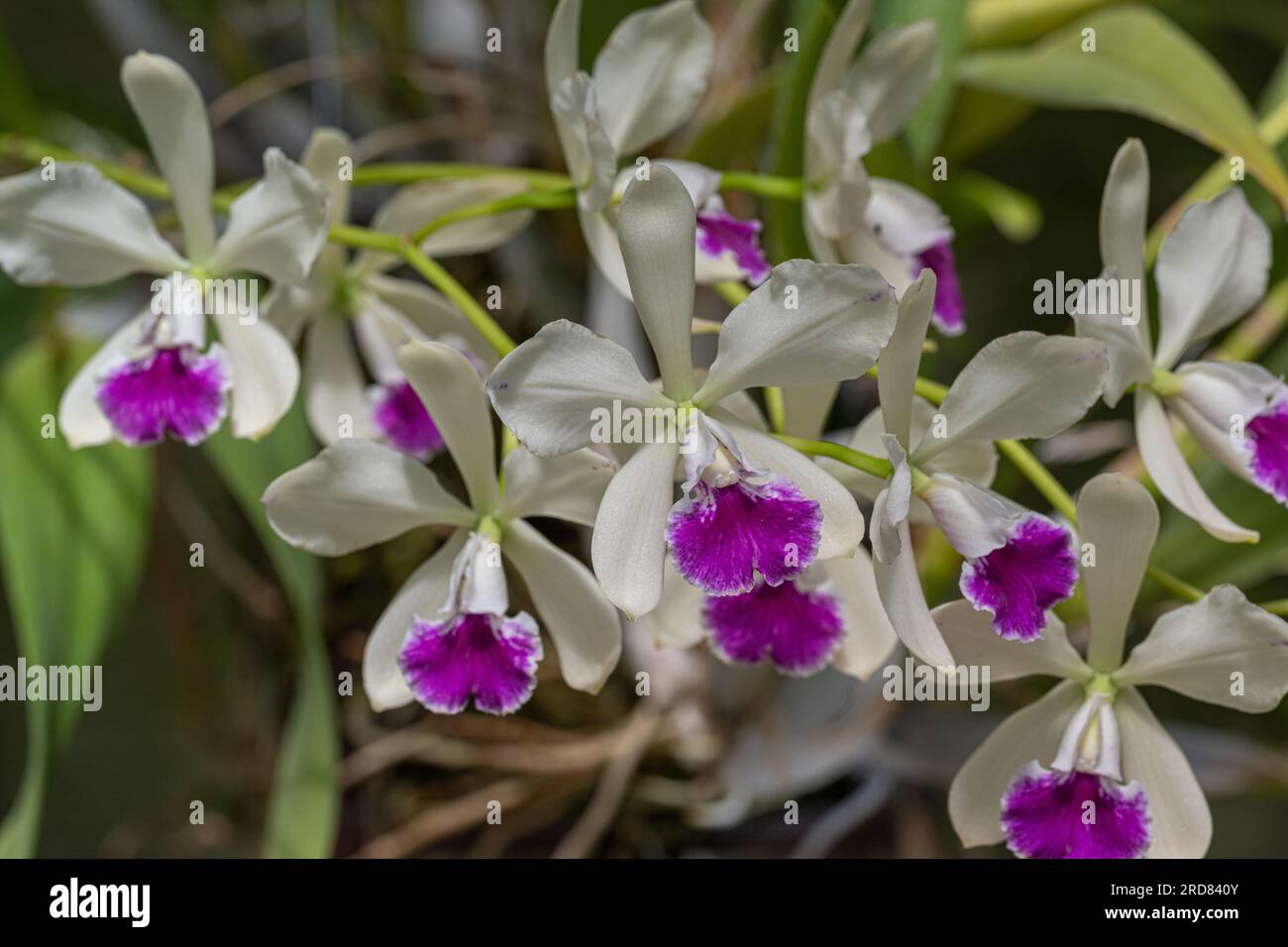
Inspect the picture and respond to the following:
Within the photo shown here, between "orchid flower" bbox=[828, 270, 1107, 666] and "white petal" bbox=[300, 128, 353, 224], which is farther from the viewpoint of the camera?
"white petal" bbox=[300, 128, 353, 224]

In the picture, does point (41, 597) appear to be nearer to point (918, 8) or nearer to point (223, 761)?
point (223, 761)

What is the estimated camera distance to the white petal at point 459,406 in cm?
38

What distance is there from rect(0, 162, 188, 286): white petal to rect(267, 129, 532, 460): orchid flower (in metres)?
0.06

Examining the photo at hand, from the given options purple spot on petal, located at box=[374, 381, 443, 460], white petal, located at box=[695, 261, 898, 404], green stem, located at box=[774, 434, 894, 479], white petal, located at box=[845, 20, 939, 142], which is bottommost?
green stem, located at box=[774, 434, 894, 479]

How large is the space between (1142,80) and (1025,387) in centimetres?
26

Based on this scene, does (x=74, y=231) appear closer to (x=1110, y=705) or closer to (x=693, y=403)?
(x=693, y=403)

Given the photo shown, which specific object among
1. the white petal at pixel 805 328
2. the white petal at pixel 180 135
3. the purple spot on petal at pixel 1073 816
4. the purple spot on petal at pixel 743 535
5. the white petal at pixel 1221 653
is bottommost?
the purple spot on petal at pixel 1073 816

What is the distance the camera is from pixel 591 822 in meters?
0.70

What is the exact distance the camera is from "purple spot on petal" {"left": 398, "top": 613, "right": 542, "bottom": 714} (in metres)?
0.39

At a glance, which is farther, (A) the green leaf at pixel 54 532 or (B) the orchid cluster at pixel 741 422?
(A) the green leaf at pixel 54 532

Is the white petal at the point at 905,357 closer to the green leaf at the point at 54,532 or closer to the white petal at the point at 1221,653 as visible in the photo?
the white petal at the point at 1221,653

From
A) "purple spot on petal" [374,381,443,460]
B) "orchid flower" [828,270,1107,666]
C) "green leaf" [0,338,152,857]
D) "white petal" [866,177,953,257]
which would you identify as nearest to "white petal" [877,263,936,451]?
"orchid flower" [828,270,1107,666]

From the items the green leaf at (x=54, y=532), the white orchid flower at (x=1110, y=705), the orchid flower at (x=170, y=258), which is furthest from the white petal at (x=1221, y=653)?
the green leaf at (x=54, y=532)

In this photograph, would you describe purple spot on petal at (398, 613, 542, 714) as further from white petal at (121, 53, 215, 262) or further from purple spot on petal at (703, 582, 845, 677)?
white petal at (121, 53, 215, 262)
